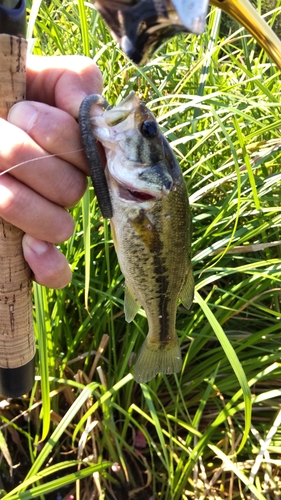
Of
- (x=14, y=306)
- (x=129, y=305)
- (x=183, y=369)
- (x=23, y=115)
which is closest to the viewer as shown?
(x=23, y=115)

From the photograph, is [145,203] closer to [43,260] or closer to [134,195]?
[134,195]

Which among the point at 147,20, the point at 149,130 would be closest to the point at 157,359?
the point at 149,130

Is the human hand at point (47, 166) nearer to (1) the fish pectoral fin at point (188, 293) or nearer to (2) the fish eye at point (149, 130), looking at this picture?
(2) the fish eye at point (149, 130)

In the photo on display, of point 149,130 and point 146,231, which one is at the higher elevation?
point 149,130

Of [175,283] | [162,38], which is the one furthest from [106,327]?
[162,38]

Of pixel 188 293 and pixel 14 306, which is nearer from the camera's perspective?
pixel 14 306

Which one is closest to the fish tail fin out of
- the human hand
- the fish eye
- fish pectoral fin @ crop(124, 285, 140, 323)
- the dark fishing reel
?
fish pectoral fin @ crop(124, 285, 140, 323)

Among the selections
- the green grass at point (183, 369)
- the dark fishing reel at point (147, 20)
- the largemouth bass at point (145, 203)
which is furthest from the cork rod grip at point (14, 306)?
the green grass at point (183, 369)
